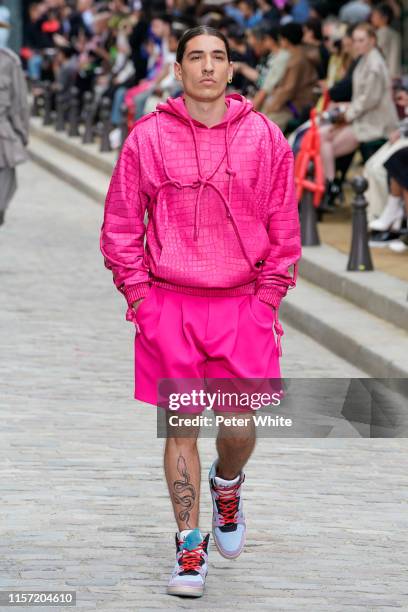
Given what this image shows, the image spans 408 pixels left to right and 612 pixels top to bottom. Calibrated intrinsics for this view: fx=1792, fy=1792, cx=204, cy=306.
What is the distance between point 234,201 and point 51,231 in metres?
11.6

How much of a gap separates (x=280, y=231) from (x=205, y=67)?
605 mm

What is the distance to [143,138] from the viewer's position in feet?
19.7

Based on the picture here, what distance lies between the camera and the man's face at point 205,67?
5945 millimetres

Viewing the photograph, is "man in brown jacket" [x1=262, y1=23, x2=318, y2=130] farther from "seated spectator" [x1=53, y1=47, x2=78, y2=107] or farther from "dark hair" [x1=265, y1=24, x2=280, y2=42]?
"seated spectator" [x1=53, y1=47, x2=78, y2=107]

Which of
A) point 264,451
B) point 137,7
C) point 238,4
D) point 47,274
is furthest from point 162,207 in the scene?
point 137,7

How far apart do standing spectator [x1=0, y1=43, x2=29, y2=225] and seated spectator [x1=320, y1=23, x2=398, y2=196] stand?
10.2 feet

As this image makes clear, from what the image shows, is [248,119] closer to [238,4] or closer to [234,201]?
[234,201]

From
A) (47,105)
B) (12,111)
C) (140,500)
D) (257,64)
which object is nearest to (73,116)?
(47,105)

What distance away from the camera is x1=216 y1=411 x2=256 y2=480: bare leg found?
6.06 meters

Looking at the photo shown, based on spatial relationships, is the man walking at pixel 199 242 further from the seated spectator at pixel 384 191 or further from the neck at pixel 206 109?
the seated spectator at pixel 384 191

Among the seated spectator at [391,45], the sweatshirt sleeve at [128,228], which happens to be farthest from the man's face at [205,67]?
the seated spectator at [391,45]

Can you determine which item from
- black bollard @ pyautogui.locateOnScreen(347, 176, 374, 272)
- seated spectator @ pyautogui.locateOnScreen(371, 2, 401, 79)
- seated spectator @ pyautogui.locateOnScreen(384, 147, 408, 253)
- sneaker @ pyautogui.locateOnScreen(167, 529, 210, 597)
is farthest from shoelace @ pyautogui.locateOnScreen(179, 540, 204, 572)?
seated spectator @ pyautogui.locateOnScreen(371, 2, 401, 79)

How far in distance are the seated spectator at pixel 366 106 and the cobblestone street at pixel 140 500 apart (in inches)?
192

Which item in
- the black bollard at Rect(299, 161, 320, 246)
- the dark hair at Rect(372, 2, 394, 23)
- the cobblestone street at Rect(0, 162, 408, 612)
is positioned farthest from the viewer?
the dark hair at Rect(372, 2, 394, 23)
